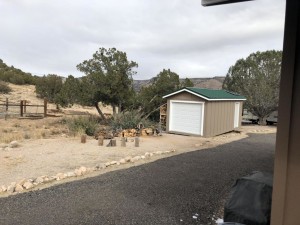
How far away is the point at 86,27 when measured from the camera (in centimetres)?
2280

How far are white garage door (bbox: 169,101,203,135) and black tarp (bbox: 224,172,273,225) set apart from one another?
13.0 metres

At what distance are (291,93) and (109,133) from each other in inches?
500

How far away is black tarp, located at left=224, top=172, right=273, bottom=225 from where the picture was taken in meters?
3.71

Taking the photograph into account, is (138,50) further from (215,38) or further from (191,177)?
(191,177)

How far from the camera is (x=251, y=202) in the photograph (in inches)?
153

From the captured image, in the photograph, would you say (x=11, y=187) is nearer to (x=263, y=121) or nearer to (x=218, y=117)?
(x=218, y=117)

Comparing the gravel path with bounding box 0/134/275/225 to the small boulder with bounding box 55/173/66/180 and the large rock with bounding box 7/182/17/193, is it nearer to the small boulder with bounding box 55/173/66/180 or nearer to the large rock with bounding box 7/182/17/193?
the large rock with bounding box 7/182/17/193

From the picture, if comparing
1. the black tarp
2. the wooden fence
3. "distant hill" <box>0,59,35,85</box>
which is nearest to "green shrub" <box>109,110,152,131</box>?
the wooden fence

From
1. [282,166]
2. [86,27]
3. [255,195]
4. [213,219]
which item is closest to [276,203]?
[282,166]

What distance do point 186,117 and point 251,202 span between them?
14008 millimetres

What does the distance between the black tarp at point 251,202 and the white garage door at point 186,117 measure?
1301 cm

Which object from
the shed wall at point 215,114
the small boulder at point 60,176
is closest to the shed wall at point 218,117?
the shed wall at point 215,114

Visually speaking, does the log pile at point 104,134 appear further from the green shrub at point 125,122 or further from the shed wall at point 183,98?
the shed wall at point 183,98

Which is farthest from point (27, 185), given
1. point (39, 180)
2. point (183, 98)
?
point (183, 98)
